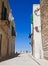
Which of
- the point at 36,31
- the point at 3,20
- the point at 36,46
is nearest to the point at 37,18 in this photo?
the point at 36,31

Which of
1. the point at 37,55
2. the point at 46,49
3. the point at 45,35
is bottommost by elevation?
the point at 37,55

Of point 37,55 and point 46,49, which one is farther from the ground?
point 46,49

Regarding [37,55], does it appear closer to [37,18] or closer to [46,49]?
[37,18]

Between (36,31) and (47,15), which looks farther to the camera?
(36,31)

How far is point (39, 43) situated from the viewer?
21.2 m

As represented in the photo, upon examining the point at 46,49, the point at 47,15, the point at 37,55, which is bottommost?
the point at 37,55

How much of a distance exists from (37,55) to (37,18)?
377 centimetres

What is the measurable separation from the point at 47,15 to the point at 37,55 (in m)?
7.39

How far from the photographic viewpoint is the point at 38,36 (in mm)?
21422

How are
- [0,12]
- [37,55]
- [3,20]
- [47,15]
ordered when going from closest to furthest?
[47,15] → [3,20] → [0,12] → [37,55]

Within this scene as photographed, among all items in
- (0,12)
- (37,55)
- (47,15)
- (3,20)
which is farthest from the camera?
(37,55)

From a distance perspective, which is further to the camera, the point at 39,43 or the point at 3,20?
the point at 39,43

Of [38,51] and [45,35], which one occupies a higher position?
[45,35]

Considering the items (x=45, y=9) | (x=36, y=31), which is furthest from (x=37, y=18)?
(x=45, y=9)
